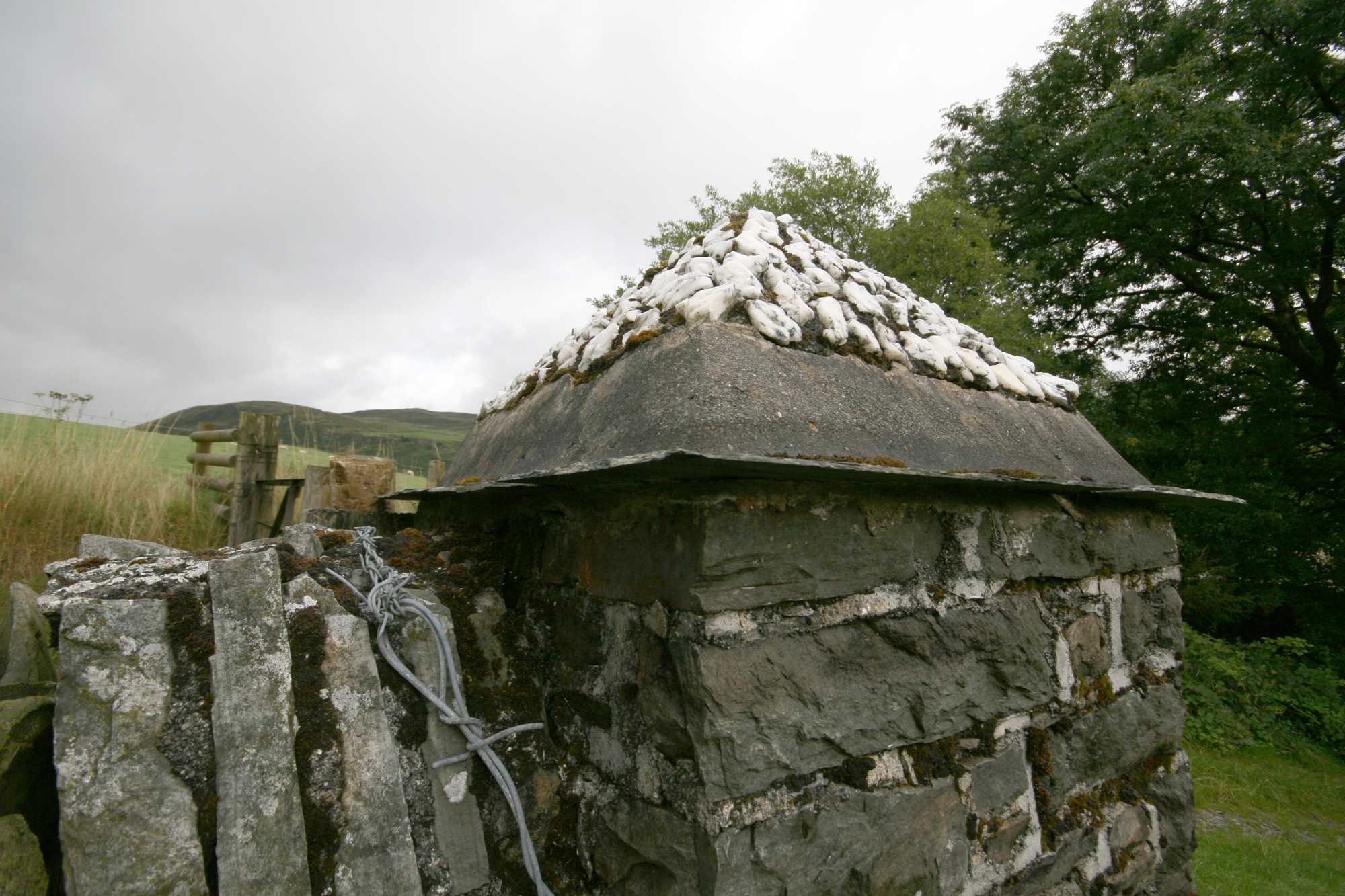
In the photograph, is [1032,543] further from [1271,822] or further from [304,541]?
[1271,822]

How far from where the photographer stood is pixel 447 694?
55.4 inches

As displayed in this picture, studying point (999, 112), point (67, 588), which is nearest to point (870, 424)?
point (67, 588)

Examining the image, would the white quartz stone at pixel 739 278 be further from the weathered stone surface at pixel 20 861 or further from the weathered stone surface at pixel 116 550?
the weathered stone surface at pixel 20 861

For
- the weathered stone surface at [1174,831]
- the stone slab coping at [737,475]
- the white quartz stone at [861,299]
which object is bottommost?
the weathered stone surface at [1174,831]

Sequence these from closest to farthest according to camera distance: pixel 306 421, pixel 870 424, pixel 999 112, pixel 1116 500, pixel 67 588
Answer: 1. pixel 67 588
2. pixel 870 424
3. pixel 1116 500
4. pixel 306 421
5. pixel 999 112

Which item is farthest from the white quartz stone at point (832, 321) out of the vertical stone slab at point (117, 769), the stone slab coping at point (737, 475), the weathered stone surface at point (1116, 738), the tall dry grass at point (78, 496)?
the tall dry grass at point (78, 496)

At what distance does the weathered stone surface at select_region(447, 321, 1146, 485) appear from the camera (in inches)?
52.6

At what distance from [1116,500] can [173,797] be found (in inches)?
102

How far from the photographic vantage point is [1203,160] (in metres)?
7.30

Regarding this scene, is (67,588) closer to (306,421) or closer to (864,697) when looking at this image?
(864,697)

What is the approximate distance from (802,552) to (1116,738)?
140 cm

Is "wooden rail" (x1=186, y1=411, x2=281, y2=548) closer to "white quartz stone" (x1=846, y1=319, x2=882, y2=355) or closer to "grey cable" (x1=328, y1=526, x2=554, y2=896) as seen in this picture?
"grey cable" (x1=328, y1=526, x2=554, y2=896)

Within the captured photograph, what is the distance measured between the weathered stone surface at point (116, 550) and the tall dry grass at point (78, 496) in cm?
249

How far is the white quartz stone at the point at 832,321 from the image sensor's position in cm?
172
